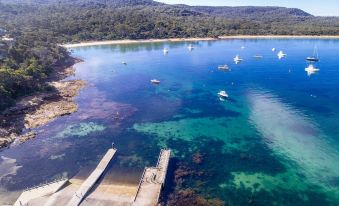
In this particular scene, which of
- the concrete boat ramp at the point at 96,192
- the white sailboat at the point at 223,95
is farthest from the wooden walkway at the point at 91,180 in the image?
the white sailboat at the point at 223,95

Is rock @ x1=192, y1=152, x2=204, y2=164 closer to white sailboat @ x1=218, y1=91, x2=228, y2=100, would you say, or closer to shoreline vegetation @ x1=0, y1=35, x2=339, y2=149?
shoreline vegetation @ x1=0, y1=35, x2=339, y2=149

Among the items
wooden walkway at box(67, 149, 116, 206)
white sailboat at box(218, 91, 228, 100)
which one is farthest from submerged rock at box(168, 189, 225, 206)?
white sailboat at box(218, 91, 228, 100)

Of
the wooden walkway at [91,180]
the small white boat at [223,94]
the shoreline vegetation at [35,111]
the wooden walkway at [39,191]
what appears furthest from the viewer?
the small white boat at [223,94]

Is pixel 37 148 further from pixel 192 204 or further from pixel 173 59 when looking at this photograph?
pixel 173 59

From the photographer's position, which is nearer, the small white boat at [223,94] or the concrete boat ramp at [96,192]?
the concrete boat ramp at [96,192]

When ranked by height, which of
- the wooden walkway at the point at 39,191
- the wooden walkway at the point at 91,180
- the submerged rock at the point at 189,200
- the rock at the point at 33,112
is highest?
the rock at the point at 33,112

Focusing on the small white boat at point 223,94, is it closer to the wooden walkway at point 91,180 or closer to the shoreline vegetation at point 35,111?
the shoreline vegetation at point 35,111
